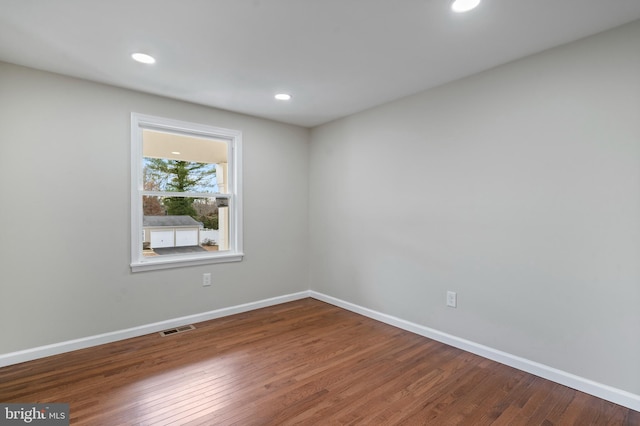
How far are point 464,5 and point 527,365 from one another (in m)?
2.52

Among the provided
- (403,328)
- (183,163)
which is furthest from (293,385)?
(183,163)

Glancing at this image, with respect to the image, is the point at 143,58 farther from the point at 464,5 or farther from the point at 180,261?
the point at 464,5

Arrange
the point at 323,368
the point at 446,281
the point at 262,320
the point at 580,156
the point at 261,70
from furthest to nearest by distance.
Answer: the point at 262,320, the point at 446,281, the point at 261,70, the point at 323,368, the point at 580,156

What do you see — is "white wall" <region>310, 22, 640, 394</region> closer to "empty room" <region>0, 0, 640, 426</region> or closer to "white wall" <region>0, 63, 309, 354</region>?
"empty room" <region>0, 0, 640, 426</region>

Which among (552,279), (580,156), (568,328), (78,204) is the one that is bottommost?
(568,328)

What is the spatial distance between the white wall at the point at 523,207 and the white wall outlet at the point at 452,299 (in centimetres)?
5

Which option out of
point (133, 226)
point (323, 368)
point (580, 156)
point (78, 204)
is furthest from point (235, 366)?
point (580, 156)

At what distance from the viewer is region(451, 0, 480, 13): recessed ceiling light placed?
1.76 metres

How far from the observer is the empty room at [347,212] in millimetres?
1958

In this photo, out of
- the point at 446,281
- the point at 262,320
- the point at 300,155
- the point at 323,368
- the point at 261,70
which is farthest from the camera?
the point at 300,155

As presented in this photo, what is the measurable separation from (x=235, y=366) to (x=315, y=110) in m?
2.74

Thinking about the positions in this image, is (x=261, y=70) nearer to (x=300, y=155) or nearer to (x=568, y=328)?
(x=300, y=155)

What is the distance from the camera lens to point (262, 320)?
351 cm

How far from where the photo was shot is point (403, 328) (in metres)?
3.24
